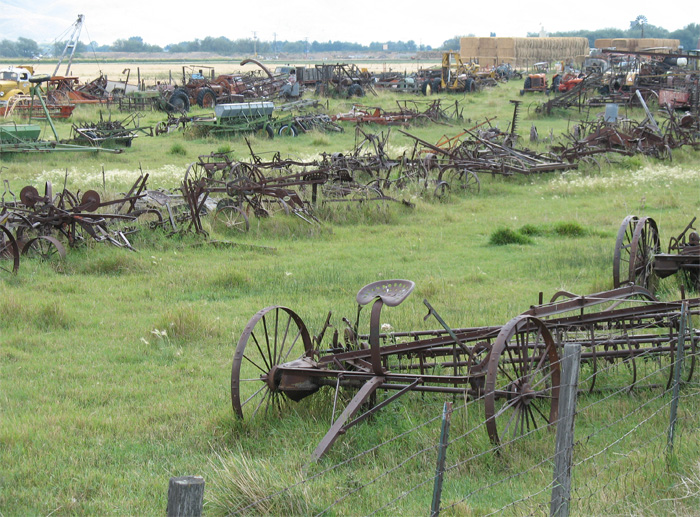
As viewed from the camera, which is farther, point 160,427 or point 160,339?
point 160,339

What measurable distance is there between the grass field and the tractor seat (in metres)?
0.97

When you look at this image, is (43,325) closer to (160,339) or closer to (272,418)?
(160,339)

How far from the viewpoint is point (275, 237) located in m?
12.4

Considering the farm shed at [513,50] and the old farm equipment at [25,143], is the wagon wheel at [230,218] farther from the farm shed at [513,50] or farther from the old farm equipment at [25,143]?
the farm shed at [513,50]

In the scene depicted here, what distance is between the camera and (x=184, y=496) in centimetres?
269

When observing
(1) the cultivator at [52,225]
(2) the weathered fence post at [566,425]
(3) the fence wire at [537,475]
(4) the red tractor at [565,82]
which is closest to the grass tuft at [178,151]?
(1) the cultivator at [52,225]

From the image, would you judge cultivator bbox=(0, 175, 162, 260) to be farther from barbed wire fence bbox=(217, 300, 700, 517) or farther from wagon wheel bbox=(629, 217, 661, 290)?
barbed wire fence bbox=(217, 300, 700, 517)

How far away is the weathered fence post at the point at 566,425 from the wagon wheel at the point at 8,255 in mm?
8022

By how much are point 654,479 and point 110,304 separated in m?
6.57

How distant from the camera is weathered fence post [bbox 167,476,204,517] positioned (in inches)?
106

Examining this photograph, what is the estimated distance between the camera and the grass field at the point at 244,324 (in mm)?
4438

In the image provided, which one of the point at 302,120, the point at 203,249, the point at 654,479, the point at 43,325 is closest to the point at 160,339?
the point at 43,325

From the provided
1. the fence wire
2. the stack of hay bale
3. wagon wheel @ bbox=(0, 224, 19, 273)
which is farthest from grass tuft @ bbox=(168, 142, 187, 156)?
the stack of hay bale

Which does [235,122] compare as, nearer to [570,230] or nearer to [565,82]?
[570,230]
